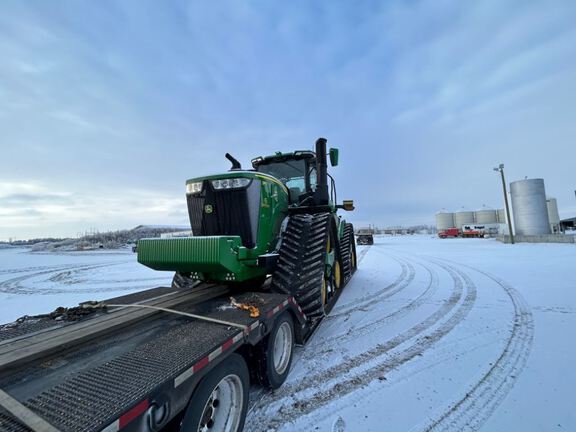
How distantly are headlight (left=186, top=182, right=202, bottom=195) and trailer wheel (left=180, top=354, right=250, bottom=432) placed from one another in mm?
2416

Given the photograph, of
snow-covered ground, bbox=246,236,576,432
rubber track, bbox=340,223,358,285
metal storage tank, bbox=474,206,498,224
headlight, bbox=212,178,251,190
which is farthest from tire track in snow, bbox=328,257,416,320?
metal storage tank, bbox=474,206,498,224

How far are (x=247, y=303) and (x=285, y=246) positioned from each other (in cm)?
132

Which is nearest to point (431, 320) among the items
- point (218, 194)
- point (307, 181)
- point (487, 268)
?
point (307, 181)

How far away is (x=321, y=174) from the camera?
4.70 metres

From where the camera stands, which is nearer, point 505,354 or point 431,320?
point 505,354

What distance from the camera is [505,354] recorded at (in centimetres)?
330

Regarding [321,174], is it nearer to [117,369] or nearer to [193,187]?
[193,187]

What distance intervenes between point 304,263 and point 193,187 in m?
1.93

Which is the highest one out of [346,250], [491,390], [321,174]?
[321,174]

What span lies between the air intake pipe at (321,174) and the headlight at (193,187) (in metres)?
1.96

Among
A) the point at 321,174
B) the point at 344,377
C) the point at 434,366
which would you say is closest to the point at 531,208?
the point at 321,174

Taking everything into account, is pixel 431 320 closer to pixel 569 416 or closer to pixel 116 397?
pixel 569 416

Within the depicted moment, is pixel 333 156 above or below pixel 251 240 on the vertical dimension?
above

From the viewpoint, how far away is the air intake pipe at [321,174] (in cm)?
466
